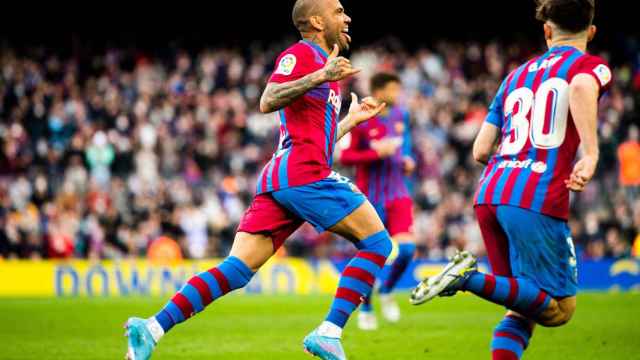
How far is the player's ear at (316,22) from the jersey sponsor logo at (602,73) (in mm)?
2050

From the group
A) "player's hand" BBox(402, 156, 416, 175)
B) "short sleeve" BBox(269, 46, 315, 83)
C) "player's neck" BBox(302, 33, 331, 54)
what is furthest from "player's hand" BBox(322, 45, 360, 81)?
"player's hand" BBox(402, 156, 416, 175)

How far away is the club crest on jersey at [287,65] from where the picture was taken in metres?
6.61

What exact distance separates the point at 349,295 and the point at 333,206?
1.91ft

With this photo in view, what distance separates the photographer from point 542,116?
5.64 metres

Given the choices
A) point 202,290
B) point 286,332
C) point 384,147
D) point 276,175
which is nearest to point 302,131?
point 276,175

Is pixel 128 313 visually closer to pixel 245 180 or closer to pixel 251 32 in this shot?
Answer: pixel 245 180

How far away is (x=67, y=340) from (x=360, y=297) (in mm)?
4394

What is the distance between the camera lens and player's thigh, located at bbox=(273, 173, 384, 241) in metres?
6.58

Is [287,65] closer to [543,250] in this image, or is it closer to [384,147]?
[543,250]

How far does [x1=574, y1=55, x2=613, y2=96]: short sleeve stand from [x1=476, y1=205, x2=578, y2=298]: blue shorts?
2.57ft

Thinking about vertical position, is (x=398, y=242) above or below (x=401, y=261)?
above

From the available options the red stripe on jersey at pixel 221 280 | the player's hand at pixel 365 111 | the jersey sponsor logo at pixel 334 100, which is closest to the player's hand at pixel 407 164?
the player's hand at pixel 365 111

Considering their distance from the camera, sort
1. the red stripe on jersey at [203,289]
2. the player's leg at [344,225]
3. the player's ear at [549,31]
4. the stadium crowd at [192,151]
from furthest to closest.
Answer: the stadium crowd at [192,151]
the player's leg at [344,225]
the red stripe on jersey at [203,289]
the player's ear at [549,31]

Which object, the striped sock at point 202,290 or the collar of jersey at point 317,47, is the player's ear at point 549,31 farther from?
the striped sock at point 202,290
